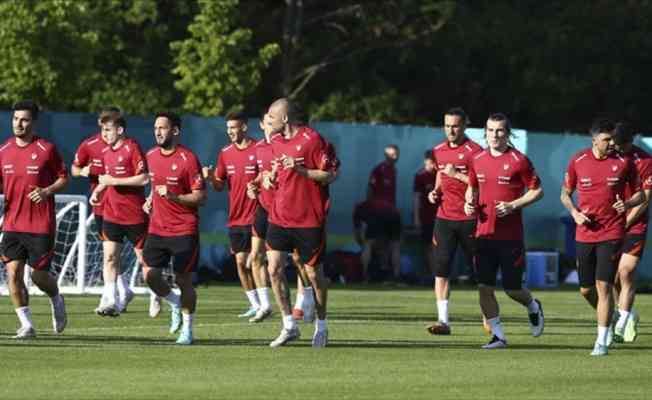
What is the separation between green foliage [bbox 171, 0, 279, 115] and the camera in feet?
145

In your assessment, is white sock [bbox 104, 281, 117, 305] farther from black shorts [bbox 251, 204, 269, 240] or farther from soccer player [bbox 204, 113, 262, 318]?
black shorts [bbox 251, 204, 269, 240]

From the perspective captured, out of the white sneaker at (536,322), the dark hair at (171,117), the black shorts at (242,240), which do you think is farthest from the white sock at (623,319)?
the black shorts at (242,240)

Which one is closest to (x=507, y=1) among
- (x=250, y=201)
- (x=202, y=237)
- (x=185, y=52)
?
(x=185, y=52)

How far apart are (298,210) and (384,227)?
1663cm

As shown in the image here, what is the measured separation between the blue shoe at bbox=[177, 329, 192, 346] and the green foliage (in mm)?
24637

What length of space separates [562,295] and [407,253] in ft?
16.0

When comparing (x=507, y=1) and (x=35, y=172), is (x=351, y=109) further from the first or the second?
(x=35, y=172)

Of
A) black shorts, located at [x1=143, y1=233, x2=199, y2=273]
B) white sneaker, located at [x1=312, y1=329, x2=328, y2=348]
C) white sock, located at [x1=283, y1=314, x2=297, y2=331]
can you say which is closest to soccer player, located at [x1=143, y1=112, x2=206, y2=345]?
black shorts, located at [x1=143, y1=233, x2=199, y2=273]

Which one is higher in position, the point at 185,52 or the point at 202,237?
the point at 185,52

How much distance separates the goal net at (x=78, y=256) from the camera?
30000 millimetres

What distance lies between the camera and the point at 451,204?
73.5 ft

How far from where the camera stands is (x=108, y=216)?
23.7m

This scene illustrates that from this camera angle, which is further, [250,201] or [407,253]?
[407,253]

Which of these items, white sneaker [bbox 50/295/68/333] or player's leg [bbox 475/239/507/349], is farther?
white sneaker [bbox 50/295/68/333]
